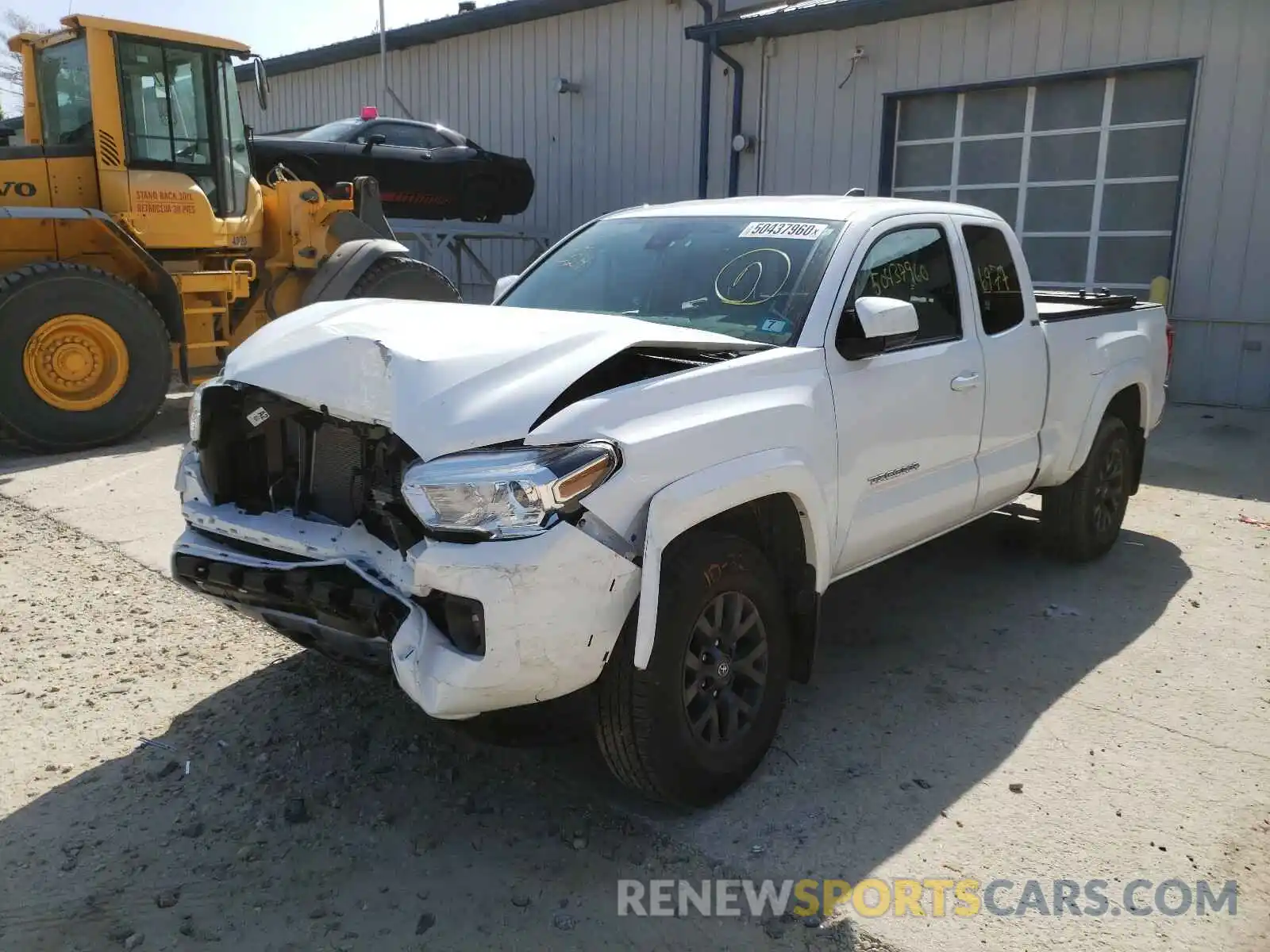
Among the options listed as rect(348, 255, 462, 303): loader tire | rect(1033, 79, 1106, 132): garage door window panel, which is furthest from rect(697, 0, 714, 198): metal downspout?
rect(348, 255, 462, 303): loader tire

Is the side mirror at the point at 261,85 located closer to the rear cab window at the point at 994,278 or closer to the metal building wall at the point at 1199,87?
the rear cab window at the point at 994,278

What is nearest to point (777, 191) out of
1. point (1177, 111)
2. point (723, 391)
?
point (1177, 111)

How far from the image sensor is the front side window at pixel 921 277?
4113 mm

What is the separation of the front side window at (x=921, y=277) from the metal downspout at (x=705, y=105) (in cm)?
964

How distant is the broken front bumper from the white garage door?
977 cm

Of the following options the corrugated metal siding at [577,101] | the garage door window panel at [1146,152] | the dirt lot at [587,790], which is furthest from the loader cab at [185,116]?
the garage door window panel at [1146,152]

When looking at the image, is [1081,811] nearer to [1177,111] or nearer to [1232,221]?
[1232,221]

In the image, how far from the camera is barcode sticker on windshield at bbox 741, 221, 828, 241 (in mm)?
4027

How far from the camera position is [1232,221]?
9.98 metres

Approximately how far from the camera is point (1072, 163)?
36.3 feet

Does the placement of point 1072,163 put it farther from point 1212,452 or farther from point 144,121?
point 144,121

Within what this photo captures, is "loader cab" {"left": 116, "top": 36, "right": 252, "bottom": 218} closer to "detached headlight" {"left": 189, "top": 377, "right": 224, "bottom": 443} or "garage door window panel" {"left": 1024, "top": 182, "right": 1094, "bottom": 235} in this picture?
"detached headlight" {"left": 189, "top": 377, "right": 224, "bottom": 443}

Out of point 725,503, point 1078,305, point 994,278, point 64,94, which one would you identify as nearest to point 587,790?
point 725,503

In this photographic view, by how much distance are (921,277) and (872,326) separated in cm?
100
